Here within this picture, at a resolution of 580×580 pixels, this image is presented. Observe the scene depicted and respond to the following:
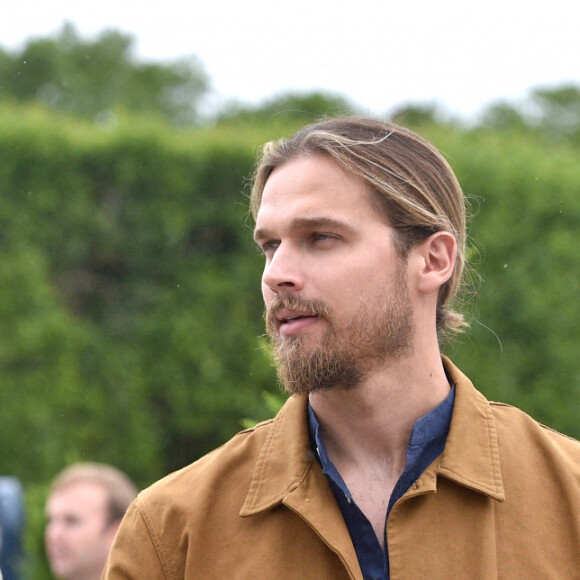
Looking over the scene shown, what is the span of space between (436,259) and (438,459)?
20.4 inches

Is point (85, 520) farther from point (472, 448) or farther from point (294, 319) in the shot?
point (472, 448)

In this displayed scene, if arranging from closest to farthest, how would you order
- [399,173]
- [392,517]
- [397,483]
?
[392,517], [397,483], [399,173]

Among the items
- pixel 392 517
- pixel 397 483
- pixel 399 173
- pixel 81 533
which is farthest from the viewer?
pixel 81 533

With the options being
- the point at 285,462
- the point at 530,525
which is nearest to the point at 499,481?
the point at 530,525

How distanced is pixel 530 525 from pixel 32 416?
6544mm

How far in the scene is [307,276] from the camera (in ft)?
8.00

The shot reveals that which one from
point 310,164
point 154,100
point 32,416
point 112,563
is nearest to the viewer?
point 112,563

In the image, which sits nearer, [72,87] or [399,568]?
[399,568]

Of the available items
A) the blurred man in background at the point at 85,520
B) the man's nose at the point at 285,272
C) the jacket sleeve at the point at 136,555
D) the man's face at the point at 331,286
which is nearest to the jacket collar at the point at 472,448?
the man's face at the point at 331,286

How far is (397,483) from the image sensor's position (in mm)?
2396

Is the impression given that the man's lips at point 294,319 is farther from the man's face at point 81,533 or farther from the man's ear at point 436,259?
the man's face at point 81,533

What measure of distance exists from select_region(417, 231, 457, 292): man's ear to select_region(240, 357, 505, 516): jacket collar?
0.25 meters

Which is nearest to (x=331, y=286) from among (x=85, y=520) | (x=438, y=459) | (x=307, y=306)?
(x=307, y=306)

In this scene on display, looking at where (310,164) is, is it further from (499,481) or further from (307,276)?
(499,481)
